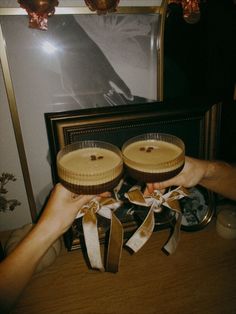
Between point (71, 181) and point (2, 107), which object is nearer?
point (71, 181)

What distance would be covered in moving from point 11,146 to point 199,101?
117 centimetres

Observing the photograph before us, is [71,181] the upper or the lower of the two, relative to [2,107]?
lower

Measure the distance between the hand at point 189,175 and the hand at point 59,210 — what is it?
1.46ft

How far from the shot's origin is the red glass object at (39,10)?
1258mm

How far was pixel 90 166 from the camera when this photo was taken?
46.3 inches

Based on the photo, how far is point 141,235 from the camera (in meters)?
1.42

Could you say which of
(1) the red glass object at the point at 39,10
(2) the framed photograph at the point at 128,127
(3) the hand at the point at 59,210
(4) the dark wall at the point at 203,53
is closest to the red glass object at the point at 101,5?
(1) the red glass object at the point at 39,10

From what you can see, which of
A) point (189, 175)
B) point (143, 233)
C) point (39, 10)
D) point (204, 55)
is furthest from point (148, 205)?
point (39, 10)

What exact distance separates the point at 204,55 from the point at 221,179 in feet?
2.48

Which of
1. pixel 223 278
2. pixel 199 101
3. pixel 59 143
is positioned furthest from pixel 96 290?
pixel 199 101

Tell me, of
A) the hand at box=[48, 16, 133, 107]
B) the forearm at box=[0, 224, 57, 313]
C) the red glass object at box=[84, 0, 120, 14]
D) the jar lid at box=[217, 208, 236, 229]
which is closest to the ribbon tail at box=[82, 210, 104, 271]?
the forearm at box=[0, 224, 57, 313]

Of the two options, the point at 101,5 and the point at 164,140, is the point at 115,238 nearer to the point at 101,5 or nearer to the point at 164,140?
the point at 164,140

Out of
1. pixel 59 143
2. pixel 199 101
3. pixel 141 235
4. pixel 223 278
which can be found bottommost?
pixel 223 278

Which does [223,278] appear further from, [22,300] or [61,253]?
[22,300]
